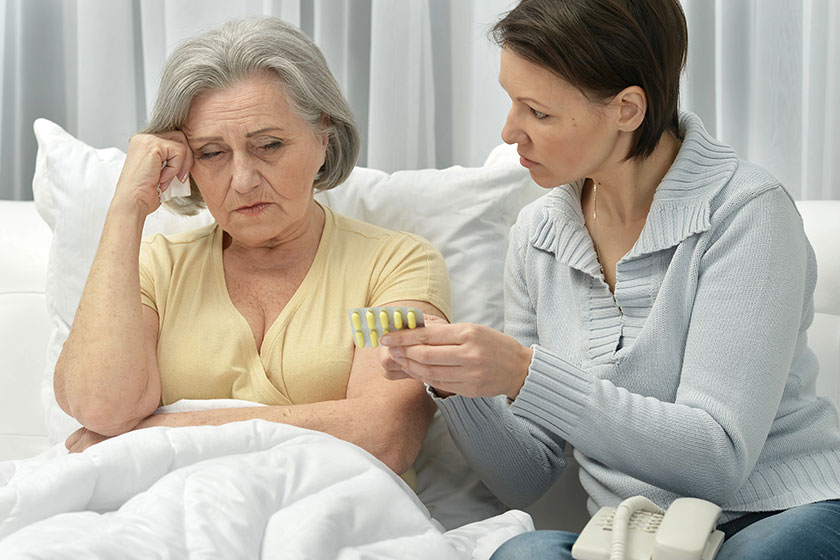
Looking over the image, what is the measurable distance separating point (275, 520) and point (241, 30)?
2.76ft

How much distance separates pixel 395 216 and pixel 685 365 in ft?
2.22

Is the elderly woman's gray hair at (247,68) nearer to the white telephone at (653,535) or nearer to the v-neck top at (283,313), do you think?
the v-neck top at (283,313)

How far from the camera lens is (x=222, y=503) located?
1.00m

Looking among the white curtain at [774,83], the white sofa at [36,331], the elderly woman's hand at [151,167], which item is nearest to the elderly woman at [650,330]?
the white sofa at [36,331]

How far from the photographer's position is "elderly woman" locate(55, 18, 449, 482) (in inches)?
54.7

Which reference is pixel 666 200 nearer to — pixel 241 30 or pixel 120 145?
pixel 241 30

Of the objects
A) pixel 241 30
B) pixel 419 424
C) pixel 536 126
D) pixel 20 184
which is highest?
pixel 241 30

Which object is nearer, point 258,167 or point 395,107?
point 258,167

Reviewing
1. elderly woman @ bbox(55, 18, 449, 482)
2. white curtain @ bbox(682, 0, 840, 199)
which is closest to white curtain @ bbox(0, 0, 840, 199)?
white curtain @ bbox(682, 0, 840, 199)

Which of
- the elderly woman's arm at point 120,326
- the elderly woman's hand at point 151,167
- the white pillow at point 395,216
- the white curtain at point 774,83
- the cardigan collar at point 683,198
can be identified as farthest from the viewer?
the white curtain at point 774,83

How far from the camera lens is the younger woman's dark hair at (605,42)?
1.20 meters

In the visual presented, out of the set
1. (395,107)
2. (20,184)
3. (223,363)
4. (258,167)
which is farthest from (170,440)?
(20,184)

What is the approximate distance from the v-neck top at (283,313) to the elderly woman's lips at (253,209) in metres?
0.13

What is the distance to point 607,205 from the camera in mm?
1397
